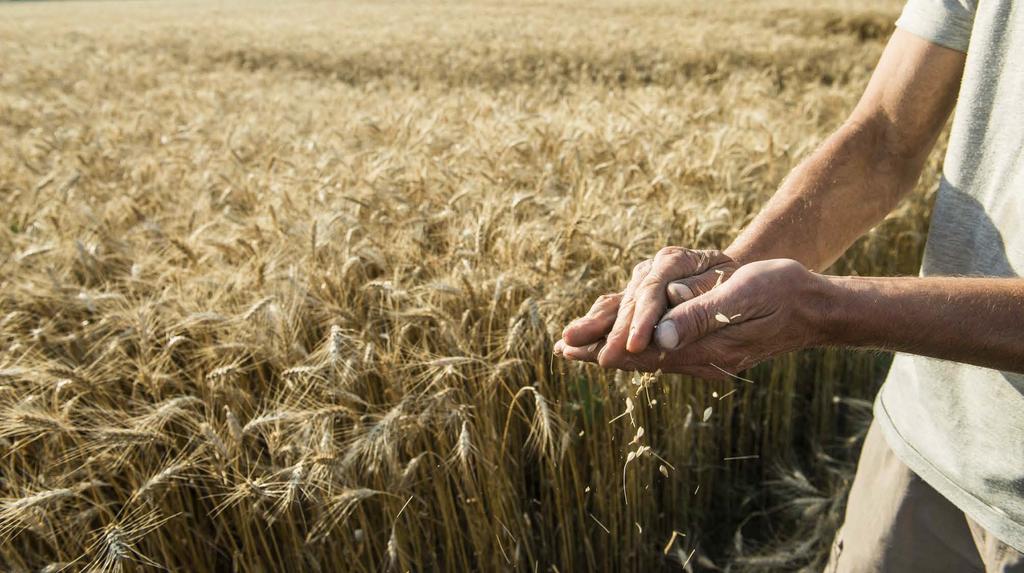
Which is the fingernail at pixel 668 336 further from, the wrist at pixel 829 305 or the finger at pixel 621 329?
the wrist at pixel 829 305

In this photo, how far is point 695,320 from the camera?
0.94 meters

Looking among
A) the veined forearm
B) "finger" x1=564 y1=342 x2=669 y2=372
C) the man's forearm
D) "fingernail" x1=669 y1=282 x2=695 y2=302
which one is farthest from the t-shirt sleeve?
"finger" x1=564 y1=342 x2=669 y2=372

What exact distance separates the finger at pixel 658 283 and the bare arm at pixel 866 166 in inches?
6.3

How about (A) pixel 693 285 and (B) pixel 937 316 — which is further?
(A) pixel 693 285

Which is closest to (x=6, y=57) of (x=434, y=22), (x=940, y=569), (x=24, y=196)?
(x=434, y=22)

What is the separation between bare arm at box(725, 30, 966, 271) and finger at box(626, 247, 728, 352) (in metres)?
0.16

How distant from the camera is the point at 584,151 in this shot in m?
3.47

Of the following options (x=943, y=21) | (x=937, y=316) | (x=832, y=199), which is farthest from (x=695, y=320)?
(x=943, y=21)

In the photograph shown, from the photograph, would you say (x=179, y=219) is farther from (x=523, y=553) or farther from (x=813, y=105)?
(x=813, y=105)

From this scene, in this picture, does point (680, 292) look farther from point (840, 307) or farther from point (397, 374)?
point (397, 374)

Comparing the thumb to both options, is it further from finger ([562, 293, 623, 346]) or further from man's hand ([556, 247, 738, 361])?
finger ([562, 293, 623, 346])

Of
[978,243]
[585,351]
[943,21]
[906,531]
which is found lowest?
[906,531]

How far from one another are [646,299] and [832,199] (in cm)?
58

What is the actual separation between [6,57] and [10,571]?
1316cm
